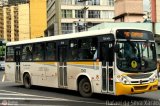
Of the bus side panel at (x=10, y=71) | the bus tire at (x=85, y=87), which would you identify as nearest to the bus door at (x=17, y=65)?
the bus side panel at (x=10, y=71)

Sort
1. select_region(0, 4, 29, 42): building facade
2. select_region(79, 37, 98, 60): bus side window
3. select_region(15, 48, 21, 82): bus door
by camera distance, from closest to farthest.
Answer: select_region(79, 37, 98, 60): bus side window < select_region(15, 48, 21, 82): bus door < select_region(0, 4, 29, 42): building facade

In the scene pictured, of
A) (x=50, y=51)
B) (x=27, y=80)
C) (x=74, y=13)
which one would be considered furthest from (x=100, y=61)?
(x=74, y=13)

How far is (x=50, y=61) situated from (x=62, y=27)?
77136 mm

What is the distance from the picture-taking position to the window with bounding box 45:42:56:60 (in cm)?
1895

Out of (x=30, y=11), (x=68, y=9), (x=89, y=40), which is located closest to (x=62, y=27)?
(x=68, y=9)

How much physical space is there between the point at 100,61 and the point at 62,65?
305 centimetres

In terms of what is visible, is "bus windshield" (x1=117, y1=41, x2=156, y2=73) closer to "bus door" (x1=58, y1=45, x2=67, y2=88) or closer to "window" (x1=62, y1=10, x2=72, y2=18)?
"bus door" (x1=58, y1=45, x2=67, y2=88)

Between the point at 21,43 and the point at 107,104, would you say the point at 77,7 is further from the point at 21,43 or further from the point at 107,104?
the point at 107,104

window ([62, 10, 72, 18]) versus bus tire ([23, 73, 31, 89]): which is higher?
window ([62, 10, 72, 18])

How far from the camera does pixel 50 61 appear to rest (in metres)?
19.3

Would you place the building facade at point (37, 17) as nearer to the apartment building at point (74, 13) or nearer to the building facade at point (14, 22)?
the building facade at point (14, 22)

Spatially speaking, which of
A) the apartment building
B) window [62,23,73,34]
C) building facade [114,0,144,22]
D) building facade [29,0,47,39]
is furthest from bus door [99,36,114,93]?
building facade [29,0,47,39]

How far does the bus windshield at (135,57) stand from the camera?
14.9 meters

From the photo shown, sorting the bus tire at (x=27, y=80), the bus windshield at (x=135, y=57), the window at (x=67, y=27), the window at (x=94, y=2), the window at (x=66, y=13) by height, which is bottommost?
the bus tire at (x=27, y=80)
